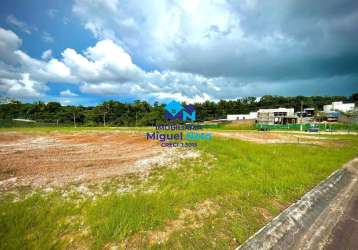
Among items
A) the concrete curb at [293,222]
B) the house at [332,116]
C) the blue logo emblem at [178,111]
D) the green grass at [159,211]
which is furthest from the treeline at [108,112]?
the concrete curb at [293,222]

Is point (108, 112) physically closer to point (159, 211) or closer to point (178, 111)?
point (178, 111)

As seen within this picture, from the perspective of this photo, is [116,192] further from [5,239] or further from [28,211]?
[5,239]

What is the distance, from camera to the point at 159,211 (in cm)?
406

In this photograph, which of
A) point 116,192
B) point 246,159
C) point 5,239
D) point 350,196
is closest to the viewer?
point 5,239

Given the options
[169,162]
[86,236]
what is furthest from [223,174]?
[86,236]

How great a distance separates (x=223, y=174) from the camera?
22.2ft

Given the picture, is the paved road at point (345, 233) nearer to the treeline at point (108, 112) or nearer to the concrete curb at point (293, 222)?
the concrete curb at point (293, 222)

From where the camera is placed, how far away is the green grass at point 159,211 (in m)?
3.17

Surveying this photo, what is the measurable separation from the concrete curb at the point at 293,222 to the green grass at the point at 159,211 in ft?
0.66

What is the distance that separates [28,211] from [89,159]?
4821mm

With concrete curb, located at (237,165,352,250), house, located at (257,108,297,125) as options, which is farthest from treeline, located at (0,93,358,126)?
concrete curb, located at (237,165,352,250)

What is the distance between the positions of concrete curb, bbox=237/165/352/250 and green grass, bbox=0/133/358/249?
20cm

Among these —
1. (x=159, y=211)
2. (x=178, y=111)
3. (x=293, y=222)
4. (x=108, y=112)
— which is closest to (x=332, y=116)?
(x=178, y=111)

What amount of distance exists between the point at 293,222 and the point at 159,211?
2992mm
